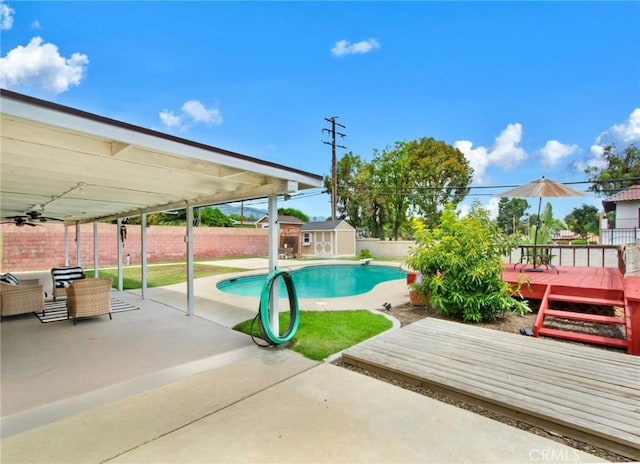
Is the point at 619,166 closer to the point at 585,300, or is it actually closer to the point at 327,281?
the point at 327,281

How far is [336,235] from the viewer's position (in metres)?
24.0

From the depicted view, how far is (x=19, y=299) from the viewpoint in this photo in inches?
234

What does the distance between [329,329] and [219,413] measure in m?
2.57

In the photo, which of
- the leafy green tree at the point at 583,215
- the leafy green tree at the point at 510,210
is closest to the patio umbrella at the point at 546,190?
the leafy green tree at the point at 583,215

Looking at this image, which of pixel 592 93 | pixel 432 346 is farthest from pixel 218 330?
pixel 592 93

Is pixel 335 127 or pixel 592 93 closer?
pixel 592 93

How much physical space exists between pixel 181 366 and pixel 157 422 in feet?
4.10

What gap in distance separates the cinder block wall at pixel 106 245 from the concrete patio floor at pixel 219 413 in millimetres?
12240

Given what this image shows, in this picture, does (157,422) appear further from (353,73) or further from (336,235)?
(336,235)

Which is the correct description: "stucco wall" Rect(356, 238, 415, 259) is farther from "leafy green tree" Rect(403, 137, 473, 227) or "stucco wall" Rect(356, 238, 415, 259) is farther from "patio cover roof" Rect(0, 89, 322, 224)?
"patio cover roof" Rect(0, 89, 322, 224)

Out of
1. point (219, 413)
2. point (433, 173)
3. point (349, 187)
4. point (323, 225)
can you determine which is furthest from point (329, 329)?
point (349, 187)

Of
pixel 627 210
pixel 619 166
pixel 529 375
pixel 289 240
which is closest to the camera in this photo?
pixel 529 375

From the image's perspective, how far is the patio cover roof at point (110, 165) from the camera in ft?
7.76

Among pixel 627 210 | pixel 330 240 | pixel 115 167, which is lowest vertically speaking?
pixel 330 240
